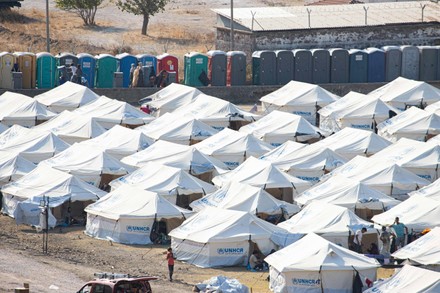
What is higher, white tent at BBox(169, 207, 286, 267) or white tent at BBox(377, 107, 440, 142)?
white tent at BBox(377, 107, 440, 142)

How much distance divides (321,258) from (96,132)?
1642 centimetres

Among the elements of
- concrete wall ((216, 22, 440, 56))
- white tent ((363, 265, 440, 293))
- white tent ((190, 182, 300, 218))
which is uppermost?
concrete wall ((216, 22, 440, 56))

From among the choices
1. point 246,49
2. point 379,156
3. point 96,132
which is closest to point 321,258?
point 379,156

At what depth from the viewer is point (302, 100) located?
53.2 m

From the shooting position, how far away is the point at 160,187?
133ft

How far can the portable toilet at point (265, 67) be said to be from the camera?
194 ft

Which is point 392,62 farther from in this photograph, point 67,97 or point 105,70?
point 67,97

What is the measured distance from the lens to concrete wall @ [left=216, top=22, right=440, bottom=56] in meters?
62.1

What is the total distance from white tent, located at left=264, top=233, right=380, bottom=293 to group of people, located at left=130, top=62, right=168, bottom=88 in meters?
24.8

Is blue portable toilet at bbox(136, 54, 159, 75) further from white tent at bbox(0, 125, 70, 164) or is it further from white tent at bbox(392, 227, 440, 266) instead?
white tent at bbox(392, 227, 440, 266)

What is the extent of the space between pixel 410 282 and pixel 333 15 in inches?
1377

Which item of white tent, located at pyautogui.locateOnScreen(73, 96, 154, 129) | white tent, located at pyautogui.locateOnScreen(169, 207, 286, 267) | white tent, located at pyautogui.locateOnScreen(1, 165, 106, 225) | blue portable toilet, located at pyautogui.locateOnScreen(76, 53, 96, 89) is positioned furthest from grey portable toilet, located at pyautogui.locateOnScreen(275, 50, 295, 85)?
white tent, located at pyautogui.locateOnScreen(169, 207, 286, 267)

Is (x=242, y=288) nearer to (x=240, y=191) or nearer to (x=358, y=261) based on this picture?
(x=358, y=261)

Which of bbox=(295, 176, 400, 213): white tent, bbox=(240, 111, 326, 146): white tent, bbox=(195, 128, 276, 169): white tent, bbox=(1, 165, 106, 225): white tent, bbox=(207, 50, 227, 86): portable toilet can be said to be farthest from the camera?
bbox=(207, 50, 227, 86): portable toilet
